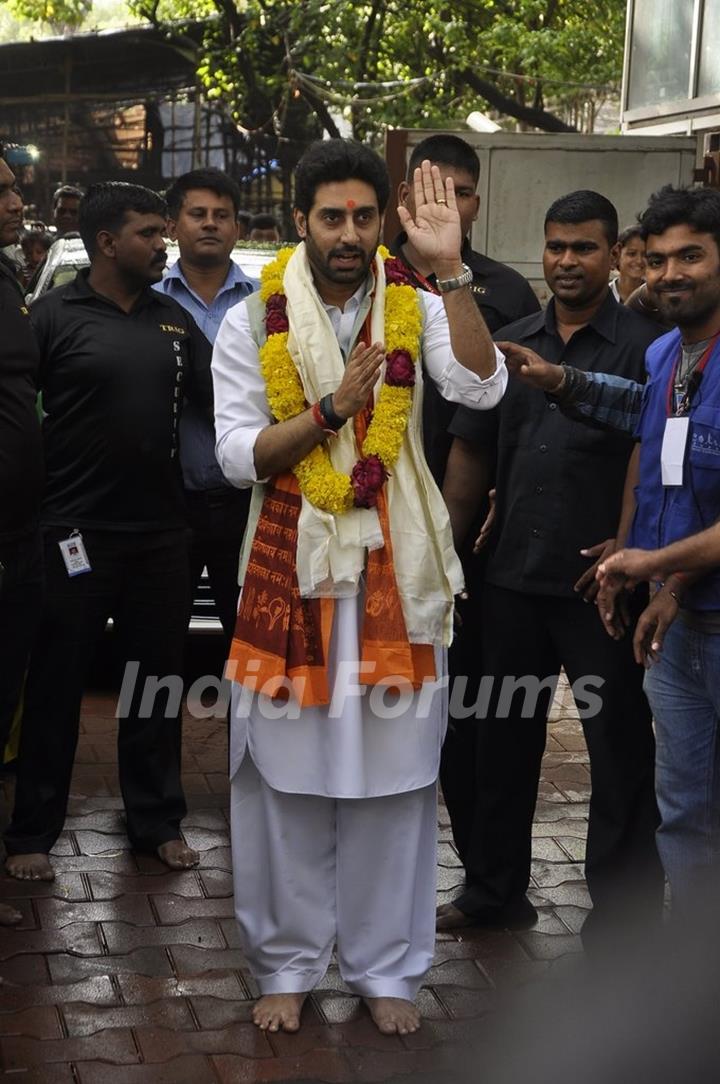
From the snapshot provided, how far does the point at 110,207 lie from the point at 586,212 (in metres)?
1.76

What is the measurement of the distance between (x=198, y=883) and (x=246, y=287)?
7.71 feet

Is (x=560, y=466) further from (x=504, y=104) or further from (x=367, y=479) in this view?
(x=504, y=104)

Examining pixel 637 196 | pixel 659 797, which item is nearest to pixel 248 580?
pixel 659 797

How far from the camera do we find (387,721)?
421 cm

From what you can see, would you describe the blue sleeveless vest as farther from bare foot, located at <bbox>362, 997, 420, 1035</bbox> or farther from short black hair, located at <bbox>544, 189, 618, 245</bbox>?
bare foot, located at <bbox>362, 997, 420, 1035</bbox>

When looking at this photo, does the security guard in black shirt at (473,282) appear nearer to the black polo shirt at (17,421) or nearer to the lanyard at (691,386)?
the lanyard at (691,386)

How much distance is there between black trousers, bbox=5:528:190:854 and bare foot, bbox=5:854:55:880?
4cm

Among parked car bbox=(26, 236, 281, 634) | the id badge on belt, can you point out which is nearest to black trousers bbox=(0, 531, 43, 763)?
the id badge on belt

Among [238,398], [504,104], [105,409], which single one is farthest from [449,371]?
[504,104]

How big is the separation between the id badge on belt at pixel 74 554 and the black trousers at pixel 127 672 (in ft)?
0.09

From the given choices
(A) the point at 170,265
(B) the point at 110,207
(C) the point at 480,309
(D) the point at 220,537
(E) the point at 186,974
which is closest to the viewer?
(E) the point at 186,974

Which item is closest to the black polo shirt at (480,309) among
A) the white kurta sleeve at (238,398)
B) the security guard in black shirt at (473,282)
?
the security guard in black shirt at (473,282)

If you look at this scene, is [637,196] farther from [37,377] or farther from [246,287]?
[37,377]

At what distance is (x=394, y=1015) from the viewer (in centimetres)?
427
